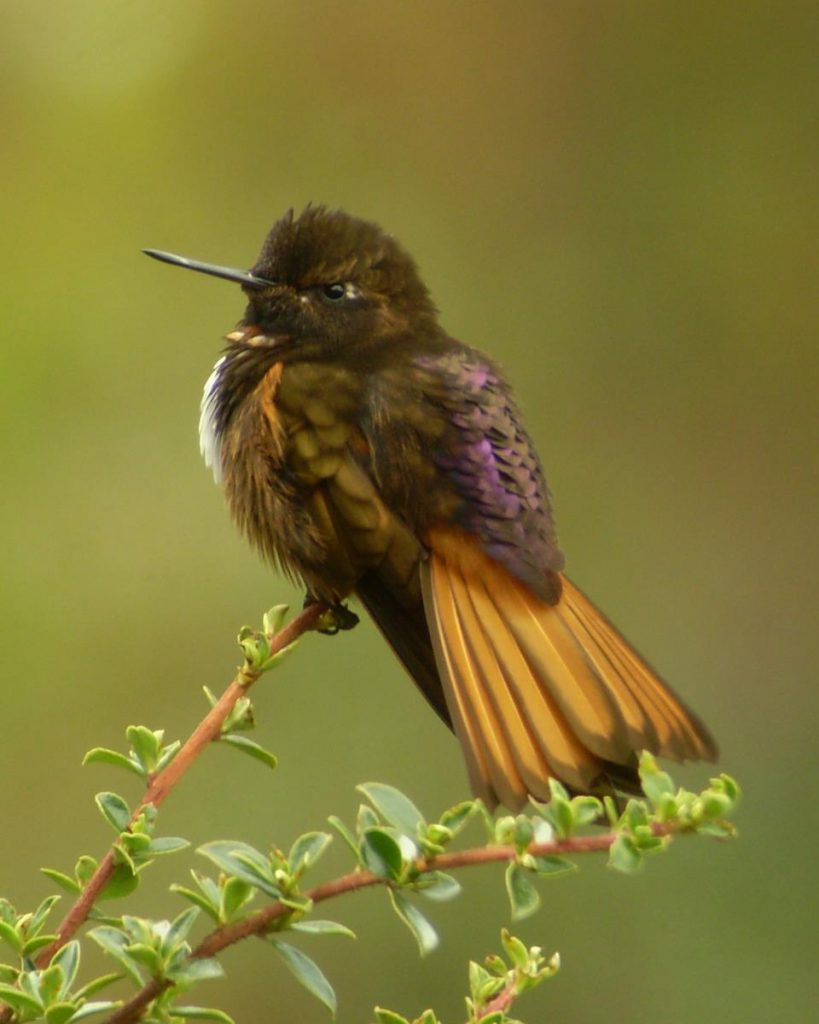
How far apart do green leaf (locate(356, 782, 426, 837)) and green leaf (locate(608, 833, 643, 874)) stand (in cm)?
25

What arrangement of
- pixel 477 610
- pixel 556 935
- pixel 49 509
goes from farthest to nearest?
pixel 49 509 < pixel 556 935 < pixel 477 610

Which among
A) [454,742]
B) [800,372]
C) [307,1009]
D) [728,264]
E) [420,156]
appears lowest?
[307,1009]

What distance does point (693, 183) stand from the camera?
6.88m

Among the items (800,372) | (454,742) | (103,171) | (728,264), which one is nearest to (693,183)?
(728,264)

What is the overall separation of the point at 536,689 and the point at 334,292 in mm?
1152

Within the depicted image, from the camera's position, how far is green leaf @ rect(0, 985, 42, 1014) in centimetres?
159

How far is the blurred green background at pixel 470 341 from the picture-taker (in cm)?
475

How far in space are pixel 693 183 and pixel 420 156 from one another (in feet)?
3.60

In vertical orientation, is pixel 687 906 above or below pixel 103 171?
below

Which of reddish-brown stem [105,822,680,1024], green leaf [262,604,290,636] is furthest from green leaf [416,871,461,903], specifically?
green leaf [262,604,290,636]

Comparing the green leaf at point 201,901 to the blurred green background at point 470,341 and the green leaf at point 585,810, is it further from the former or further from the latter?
the blurred green background at point 470,341

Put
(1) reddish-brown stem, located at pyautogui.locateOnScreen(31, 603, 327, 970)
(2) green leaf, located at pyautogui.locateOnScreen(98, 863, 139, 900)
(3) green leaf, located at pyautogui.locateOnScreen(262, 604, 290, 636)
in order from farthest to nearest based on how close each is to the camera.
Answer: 1. (3) green leaf, located at pyautogui.locateOnScreen(262, 604, 290, 636)
2. (2) green leaf, located at pyautogui.locateOnScreen(98, 863, 139, 900)
3. (1) reddish-brown stem, located at pyautogui.locateOnScreen(31, 603, 327, 970)

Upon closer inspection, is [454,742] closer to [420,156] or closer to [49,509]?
[49,509]

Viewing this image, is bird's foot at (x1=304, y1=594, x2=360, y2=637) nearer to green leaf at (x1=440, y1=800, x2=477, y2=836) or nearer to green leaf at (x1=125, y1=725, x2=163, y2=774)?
green leaf at (x1=125, y1=725, x2=163, y2=774)
